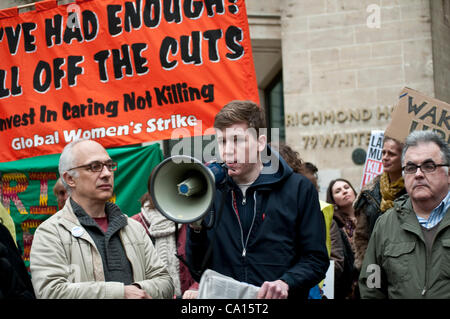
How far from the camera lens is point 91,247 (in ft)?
11.7

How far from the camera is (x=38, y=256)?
3455 millimetres

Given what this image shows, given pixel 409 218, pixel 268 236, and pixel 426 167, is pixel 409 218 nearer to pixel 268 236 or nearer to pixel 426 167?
pixel 426 167

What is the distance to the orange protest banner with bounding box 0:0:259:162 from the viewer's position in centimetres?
555

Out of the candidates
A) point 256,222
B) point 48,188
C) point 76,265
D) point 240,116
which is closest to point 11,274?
point 76,265

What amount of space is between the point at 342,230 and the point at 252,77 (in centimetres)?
177

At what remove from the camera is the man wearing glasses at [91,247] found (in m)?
3.40

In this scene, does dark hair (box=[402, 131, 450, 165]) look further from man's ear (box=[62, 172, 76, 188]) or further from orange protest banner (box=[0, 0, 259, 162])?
orange protest banner (box=[0, 0, 259, 162])

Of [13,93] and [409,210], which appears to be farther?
[13,93]

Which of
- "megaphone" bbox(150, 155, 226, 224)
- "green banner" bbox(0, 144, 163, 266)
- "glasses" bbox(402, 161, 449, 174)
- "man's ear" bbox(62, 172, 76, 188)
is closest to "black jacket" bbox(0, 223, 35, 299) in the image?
"man's ear" bbox(62, 172, 76, 188)

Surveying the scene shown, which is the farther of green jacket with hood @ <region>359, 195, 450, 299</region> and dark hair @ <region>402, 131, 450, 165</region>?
dark hair @ <region>402, 131, 450, 165</region>

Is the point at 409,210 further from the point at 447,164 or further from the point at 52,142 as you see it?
the point at 52,142

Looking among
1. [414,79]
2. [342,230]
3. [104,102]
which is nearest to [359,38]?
[414,79]

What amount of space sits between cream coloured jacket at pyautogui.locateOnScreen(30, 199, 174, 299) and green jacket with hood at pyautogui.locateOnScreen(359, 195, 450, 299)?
1.12 metres

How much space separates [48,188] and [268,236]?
3.80 metres
